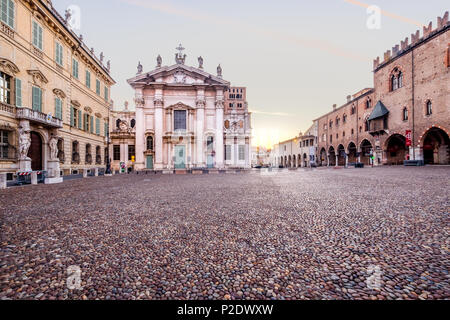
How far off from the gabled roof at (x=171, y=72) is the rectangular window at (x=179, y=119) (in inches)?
219

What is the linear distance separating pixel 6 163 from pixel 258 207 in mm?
17248

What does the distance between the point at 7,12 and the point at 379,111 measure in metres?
40.3

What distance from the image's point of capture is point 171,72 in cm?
2988

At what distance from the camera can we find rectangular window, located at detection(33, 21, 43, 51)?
15.8m

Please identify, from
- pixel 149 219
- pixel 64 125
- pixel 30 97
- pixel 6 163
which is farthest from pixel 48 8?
pixel 149 219

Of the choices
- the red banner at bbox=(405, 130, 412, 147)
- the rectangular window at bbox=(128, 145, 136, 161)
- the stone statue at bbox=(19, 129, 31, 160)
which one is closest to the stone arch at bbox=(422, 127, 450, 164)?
the red banner at bbox=(405, 130, 412, 147)

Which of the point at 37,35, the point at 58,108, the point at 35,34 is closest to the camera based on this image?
the point at 35,34

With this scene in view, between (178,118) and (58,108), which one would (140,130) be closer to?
(178,118)

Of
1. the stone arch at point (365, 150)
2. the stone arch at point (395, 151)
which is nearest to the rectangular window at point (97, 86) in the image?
the stone arch at point (395, 151)

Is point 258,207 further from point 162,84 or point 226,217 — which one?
point 162,84

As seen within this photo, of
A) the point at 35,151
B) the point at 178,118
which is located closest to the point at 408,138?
the point at 178,118

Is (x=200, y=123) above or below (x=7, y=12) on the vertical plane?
below

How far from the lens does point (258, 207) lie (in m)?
4.96

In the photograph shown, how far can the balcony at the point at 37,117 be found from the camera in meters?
14.3
